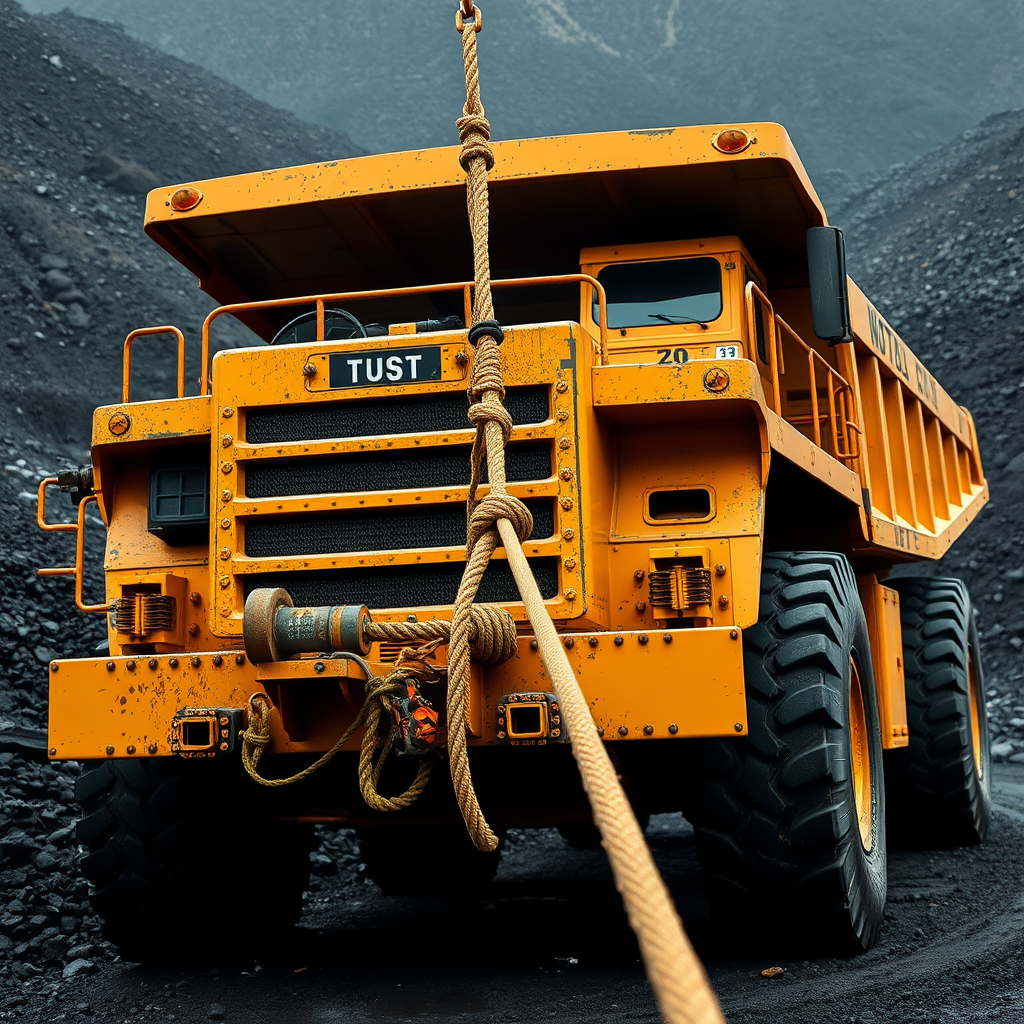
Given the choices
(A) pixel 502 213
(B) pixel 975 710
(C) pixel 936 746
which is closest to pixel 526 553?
(A) pixel 502 213

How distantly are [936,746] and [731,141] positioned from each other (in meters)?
3.90

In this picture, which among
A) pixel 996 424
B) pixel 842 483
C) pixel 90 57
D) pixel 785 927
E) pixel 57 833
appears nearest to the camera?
pixel 785 927

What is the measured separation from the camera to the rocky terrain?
5.88m

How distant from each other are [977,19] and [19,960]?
6179 cm

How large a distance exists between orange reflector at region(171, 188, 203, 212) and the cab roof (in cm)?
3

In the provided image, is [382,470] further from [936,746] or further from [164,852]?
[936,746]

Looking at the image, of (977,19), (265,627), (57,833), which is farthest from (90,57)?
(977,19)

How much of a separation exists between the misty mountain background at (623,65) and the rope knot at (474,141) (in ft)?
144

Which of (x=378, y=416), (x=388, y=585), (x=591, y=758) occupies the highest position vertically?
(x=378, y=416)

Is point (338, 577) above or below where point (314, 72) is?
below

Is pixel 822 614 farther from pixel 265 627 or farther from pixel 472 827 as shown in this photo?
pixel 265 627

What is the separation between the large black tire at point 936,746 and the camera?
7668mm

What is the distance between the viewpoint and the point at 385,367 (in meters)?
4.82

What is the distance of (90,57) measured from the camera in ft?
95.3
